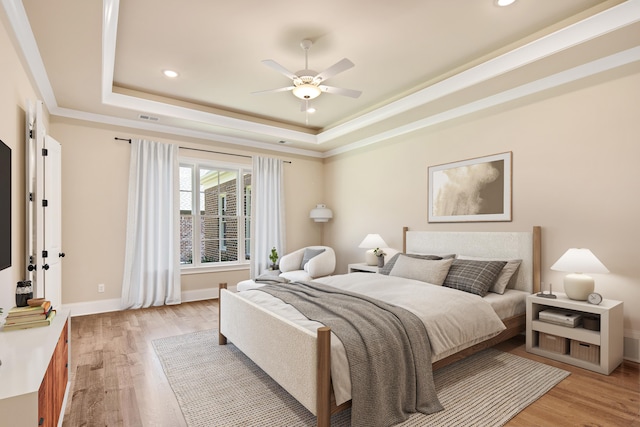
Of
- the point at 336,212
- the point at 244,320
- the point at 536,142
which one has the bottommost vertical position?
the point at 244,320

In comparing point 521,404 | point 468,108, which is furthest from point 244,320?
point 468,108

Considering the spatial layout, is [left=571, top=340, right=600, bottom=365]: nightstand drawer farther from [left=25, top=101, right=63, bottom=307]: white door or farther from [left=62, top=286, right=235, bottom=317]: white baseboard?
[left=62, top=286, right=235, bottom=317]: white baseboard

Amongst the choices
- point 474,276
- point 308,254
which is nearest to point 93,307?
point 308,254

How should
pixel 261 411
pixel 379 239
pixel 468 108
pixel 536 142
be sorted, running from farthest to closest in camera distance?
pixel 379 239 < pixel 468 108 < pixel 536 142 < pixel 261 411

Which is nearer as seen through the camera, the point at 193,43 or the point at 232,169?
the point at 193,43

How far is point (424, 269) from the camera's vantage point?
3688 millimetres

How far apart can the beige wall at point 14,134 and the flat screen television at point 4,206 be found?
5cm

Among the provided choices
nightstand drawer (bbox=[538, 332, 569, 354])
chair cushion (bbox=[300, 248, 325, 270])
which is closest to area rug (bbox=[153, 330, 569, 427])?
nightstand drawer (bbox=[538, 332, 569, 354])

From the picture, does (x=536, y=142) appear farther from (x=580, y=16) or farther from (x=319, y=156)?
(x=319, y=156)

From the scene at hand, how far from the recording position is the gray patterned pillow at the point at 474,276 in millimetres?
3326

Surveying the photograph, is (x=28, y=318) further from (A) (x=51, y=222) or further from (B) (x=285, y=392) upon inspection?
(B) (x=285, y=392)

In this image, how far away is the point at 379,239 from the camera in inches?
199

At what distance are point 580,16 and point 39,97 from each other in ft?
17.2

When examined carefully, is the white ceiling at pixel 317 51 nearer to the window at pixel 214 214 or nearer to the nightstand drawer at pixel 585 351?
the window at pixel 214 214
